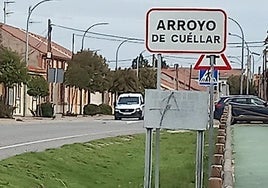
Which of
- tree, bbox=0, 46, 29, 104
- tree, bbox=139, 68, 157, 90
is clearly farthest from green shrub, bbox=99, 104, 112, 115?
tree, bbox=139, 68, 157, 90

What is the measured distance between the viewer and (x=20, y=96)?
65.6 metres

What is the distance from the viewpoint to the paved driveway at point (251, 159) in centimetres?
1375

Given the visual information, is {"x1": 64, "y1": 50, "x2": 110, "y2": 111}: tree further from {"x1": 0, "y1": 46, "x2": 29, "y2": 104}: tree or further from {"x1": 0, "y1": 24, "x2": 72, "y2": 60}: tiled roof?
{"x1": 0, "y1": 46, "x2": 29, "y2": 104}: tree

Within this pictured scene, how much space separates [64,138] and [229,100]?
19.1m

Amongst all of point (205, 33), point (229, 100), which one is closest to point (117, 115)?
point (229, 100)

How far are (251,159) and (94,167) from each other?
3.72 m

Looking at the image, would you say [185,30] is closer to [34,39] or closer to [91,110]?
[91,110]

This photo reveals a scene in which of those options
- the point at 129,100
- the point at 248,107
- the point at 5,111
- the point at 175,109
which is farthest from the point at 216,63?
the point at 129,100

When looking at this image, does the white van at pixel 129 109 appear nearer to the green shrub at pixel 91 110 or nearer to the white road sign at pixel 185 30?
the green shrub at pixel 91 110

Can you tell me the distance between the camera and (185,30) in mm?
9133

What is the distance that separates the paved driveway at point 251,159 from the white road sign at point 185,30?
4476mm

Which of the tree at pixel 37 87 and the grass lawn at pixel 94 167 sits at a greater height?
the tree at pixel 37 87

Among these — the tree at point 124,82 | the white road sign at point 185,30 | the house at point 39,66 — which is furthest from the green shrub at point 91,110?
the white road sign at point 185,30

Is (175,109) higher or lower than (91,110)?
higher
